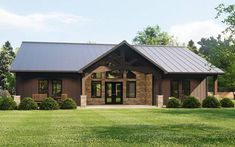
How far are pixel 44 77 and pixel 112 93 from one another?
694 centimetres

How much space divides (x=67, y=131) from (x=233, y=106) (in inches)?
887

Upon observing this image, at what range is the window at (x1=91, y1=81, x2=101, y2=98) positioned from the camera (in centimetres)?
4091

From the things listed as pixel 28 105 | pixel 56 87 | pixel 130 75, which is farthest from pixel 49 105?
pixel 130 75

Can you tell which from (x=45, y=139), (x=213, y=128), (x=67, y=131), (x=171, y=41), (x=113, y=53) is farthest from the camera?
(x=171, y=41)

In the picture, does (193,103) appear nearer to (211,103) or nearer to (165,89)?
(211,103)

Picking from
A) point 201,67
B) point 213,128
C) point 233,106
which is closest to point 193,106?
point 233,106

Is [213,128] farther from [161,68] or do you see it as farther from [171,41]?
[171,41]

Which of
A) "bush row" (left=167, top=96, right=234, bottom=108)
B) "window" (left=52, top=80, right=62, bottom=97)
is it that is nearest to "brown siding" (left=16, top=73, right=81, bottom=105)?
"window" (left=52, top=80, right=62, bottom=97)

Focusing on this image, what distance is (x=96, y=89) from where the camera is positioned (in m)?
41.1

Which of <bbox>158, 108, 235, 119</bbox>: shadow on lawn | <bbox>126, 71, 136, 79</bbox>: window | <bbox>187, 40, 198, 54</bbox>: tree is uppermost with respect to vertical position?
<bbox>187, 40, 198, 54</bbox>: tree

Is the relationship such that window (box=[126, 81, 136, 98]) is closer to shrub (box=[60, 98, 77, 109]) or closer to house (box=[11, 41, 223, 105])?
house (box=[11, 41, 223, 105])

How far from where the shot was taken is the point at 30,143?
13.6 m

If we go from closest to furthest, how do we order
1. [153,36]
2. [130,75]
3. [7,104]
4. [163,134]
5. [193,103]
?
[163,134] < [7,104] < [193,103] < [130,75] < [153,36]

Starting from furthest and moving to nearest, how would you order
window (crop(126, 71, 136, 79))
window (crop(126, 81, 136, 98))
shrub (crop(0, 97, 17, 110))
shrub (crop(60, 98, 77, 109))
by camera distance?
window (crop(126, 71, 136, 79)) < window (crop(126, 81, 136, 98)) < shrub (crop(60, 98, 77, 109)) < shrub (crop(0, 97, 17, 110))
